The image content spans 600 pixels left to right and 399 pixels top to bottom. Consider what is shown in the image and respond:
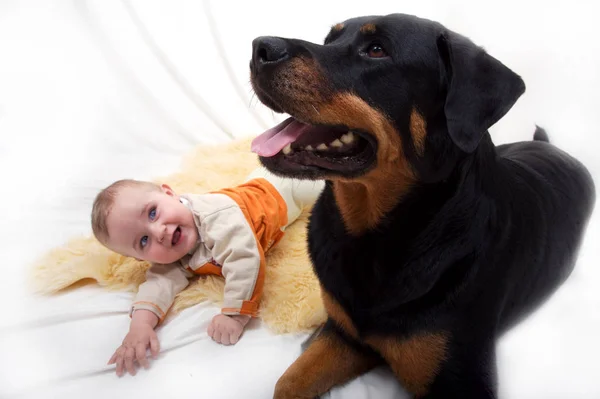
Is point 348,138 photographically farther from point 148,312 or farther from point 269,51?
point 148,312

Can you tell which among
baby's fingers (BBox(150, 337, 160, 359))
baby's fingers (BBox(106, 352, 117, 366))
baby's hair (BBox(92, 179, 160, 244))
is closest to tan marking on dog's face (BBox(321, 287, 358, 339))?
A: baby's fingers (BBox(150, 337, 160, 359))

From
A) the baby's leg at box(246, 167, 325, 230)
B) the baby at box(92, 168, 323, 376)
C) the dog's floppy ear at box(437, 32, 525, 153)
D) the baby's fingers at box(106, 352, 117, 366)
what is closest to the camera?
the dog's floppy ear at box(437, 32, 525, 153)

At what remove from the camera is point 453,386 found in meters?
1.33

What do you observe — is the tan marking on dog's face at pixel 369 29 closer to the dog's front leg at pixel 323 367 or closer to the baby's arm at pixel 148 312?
the dog's front leg at pixel 323 367

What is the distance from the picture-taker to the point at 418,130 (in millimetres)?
1222

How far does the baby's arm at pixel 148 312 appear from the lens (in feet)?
4.99

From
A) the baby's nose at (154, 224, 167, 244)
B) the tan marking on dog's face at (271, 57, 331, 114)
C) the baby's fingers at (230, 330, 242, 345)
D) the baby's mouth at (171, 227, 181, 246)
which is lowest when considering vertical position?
the baby's fingers at (230, 330, 242, 345)

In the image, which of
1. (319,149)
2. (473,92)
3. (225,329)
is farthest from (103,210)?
(473,92)

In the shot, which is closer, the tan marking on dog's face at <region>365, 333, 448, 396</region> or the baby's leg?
the tan marking on dog's face at <region>365, 333, 448, 396</region>

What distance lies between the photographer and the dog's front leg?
1.43m

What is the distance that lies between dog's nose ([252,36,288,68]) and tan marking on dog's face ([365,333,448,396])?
0.76 metres

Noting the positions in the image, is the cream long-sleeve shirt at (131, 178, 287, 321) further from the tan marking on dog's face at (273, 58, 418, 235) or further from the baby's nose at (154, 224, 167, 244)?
the tan marking on dog's face at (273, 58, 418, 235)

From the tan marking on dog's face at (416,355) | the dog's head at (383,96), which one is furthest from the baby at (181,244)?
the dog's head at (383,96)

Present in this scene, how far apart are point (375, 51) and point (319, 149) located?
0.27 metres
